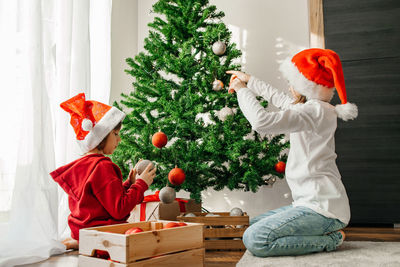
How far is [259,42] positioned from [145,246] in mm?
2015

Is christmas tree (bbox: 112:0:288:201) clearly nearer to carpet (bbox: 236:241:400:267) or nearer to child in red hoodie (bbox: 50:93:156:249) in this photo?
child in red hoodie (bbox: 50:93:156:249)

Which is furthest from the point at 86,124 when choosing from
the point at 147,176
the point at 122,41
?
the point at 122,41

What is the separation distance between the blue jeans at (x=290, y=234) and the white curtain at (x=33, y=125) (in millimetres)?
921

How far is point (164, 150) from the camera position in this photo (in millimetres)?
2002

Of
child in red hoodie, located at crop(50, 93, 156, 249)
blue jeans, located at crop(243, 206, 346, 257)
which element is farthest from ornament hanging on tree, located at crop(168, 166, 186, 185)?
blue jeans, located at crop(243, 206, 346, 257)

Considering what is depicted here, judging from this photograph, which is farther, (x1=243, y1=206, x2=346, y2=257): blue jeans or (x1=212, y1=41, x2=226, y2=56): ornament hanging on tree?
(x1=212, y1=41, x2=226, y2=56): ornament hanging on tree

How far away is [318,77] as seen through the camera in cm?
168

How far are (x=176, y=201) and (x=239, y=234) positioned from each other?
1.39 feet

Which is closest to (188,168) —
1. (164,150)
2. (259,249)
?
(164,150)

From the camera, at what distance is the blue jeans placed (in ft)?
5.09

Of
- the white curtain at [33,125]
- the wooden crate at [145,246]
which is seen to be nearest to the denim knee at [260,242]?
the wooden crate at [145,246]

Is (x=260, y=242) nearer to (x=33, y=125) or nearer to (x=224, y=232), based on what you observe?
(x=224, y=232)

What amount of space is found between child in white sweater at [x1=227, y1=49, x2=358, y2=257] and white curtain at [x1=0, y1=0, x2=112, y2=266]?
922 millimetres

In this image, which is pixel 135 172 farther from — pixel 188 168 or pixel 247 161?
pixel 247 161
